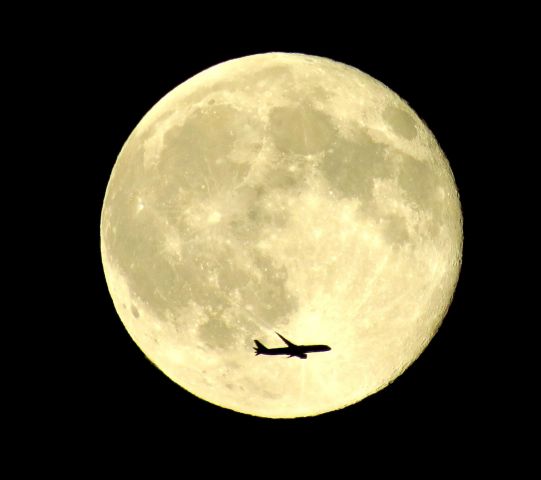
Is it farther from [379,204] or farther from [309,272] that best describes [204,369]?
[379,204]

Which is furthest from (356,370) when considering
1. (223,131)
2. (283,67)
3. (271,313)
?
(283,67)

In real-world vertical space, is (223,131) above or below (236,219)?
above

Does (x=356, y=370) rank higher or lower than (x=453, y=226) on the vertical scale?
lower

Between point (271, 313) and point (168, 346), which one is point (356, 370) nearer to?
point (271, 313)

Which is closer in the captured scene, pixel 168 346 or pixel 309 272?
pixel 309 272

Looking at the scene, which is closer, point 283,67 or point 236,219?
point 236,219

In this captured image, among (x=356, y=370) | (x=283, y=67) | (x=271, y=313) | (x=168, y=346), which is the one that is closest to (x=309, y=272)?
(x=271, y=313)

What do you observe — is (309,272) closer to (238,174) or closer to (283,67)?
(238,174)

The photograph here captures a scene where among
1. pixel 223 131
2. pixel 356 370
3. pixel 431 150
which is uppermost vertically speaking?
pixel 431 150

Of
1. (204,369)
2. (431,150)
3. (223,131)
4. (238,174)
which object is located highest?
(431,150)
